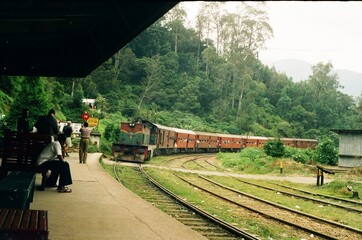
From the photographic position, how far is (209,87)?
71.4 meters

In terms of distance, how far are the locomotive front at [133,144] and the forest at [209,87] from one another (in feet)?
62.3

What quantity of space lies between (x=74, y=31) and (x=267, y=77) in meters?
88.2

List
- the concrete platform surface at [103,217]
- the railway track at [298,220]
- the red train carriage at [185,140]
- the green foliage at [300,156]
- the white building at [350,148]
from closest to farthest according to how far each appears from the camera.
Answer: the concrete platform surface at [103,217] < the railway track at [298,220] < the white building at [350,148] < the green foliage at [300,156] < the red train carriage at [185,140]

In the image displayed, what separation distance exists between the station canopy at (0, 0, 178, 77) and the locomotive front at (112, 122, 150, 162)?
44.5 feet

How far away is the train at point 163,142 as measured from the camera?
25.3 m

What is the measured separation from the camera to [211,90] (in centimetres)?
7094

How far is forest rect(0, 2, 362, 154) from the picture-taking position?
57.6 metres

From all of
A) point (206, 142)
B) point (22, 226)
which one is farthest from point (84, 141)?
point (206, 142)

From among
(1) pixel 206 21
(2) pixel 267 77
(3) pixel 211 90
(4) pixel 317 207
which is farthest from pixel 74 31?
(2) pixel 267 77

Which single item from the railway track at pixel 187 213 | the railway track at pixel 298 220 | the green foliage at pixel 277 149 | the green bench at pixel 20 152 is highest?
the green bench at pixel 20 152

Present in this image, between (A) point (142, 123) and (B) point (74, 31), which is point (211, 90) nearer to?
(A) point (142, 123)

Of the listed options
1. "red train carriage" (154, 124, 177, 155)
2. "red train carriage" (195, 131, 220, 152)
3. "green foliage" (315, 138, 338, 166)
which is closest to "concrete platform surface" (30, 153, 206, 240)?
"red train carriage" (154, 124, 177, 155)

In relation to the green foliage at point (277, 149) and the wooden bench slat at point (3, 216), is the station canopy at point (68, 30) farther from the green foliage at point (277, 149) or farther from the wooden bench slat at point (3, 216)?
the green foliage at point (277, 149)

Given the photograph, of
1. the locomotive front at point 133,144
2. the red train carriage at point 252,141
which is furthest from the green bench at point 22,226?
the red train carriage at point 252,141
